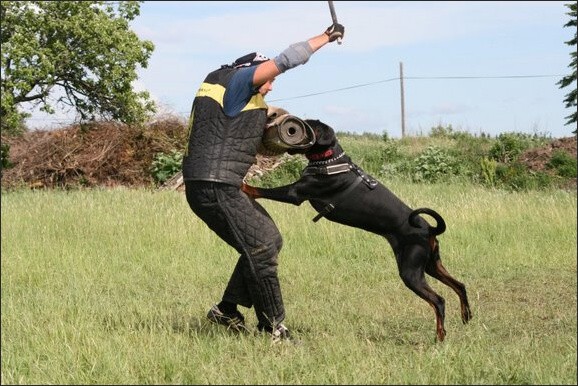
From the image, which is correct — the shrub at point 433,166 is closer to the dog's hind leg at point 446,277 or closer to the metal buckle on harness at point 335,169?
the dog's hind leg at point 446,277

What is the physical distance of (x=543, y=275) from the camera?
8.96 meters

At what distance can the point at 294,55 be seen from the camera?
5.24m

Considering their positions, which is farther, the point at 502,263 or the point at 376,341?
the point at 502,263

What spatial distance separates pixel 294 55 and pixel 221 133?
754 mm

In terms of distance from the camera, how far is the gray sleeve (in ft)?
17.2

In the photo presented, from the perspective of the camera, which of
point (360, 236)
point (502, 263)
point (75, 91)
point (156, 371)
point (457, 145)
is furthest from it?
point (75, 91)

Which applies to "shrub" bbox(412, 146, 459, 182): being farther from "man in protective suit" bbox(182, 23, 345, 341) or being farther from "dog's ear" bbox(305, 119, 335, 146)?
"man in protective suit" bbox(182, 23, 345, 341)

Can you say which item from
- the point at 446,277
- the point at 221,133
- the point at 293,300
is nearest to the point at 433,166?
the point at 293,300

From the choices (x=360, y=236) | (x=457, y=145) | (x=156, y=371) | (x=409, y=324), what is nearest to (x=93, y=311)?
(x=156, y=371)

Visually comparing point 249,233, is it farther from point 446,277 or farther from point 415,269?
point 446,277

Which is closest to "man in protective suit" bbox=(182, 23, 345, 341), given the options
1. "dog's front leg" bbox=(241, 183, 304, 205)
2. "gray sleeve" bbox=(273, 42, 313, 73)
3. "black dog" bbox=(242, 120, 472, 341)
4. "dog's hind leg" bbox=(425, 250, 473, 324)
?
"gray sleeve" bbox=(273, 42, 313, 73)

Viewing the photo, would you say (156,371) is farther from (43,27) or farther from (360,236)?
(43,27)

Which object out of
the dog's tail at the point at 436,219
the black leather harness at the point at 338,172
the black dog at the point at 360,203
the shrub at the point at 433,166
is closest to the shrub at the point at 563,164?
the shrub at the point at 433,166

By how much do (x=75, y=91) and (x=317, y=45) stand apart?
21198 mm
